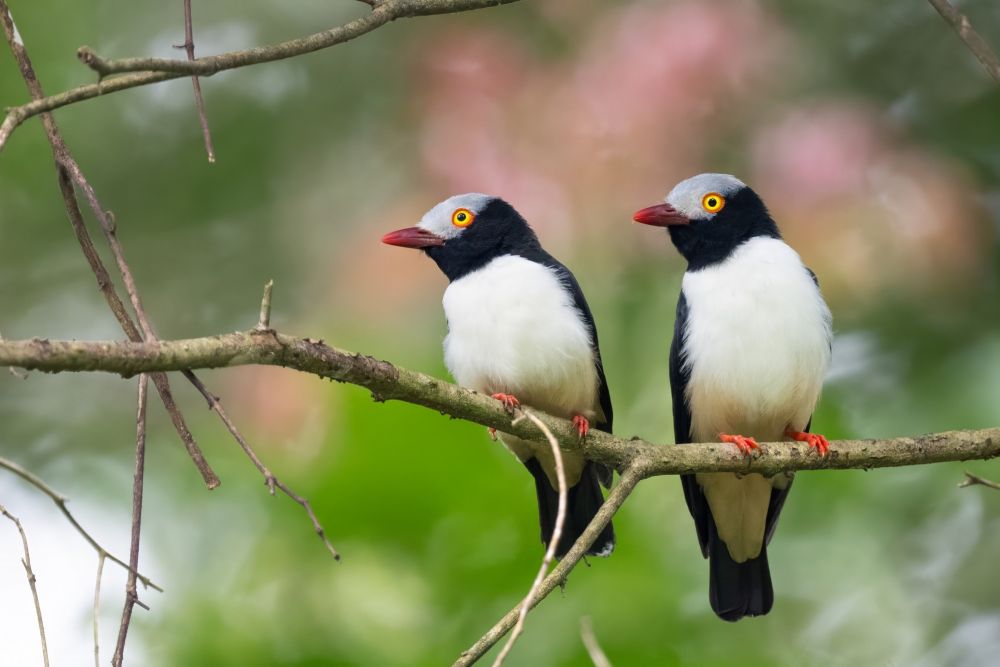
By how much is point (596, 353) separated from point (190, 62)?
2.13 metres

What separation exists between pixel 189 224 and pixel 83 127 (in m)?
0.74

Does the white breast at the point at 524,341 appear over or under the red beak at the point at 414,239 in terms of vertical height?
under

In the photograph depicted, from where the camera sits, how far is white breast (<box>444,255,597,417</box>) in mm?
4324

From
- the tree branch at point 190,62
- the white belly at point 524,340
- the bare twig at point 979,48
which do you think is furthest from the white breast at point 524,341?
the bare twig at point 979,48

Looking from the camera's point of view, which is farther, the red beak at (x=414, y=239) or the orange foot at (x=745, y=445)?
the red beak at (x=414, y=239)

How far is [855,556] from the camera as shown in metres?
5.94

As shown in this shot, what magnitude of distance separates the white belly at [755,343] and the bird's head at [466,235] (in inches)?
Answer: 25.4

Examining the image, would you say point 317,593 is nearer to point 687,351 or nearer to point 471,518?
point 471,518

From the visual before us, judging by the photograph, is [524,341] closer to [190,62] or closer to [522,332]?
[522,332]

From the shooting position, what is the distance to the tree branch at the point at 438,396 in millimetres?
2492

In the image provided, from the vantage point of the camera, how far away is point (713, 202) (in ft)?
→ 15.1

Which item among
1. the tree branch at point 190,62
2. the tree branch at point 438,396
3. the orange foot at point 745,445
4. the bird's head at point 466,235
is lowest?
the tree branch at point 438,396

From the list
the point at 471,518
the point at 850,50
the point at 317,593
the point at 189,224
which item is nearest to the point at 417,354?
the point at 471,518

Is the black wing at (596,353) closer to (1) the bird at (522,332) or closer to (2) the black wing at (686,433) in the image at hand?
(1) the bird at (522,332)
